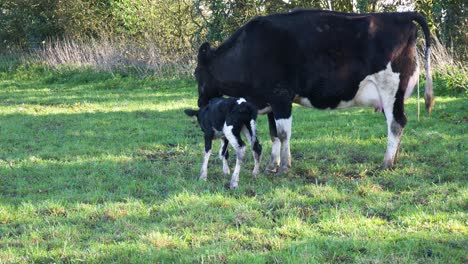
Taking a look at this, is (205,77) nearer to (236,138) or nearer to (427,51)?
(236,138)

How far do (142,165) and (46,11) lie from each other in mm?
23624

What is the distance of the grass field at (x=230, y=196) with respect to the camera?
4453mm

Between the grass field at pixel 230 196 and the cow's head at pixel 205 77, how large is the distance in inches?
38.9

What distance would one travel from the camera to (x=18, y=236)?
492cm

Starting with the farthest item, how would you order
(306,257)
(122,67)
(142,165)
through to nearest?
(122,67) → (142,165) → (306,257)

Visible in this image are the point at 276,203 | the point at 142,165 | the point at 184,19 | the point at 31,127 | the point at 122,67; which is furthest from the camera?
the point at 184,19

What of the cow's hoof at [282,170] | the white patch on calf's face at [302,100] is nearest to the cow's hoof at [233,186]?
the cow's hoof at [282,170]

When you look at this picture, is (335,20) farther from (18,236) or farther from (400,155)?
(18,236)

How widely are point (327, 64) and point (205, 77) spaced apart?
5.89ft

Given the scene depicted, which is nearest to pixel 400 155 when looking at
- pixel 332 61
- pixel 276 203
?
pixel 332 61

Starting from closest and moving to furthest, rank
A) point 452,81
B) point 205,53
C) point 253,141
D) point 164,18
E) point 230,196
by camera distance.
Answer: point 230,196 → point 253,141 → point 205,53 → point 452,81 → point 164,18

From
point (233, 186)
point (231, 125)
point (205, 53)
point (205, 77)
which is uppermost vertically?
point (205, 53)

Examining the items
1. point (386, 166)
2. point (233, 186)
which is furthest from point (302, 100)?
point (233, 186)

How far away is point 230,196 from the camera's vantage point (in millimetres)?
6059
